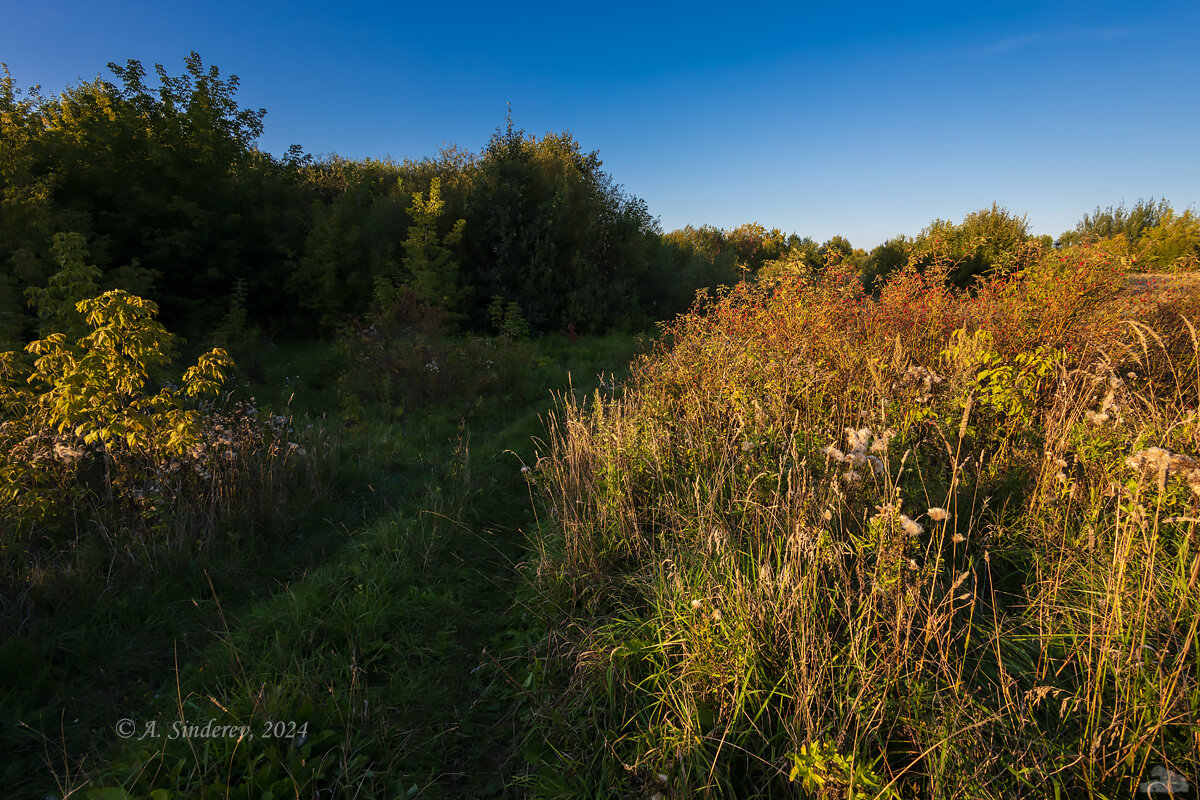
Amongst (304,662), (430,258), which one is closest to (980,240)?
(430,258)

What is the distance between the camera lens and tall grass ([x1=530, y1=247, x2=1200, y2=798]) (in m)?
1.77

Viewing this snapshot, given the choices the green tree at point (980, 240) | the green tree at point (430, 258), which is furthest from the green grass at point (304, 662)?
the green tree at point (980, 240)

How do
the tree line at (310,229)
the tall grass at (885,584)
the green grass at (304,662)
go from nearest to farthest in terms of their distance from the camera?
the tall grass at (885,584) → the green grass at (304,662) → the tree line at (310,229)

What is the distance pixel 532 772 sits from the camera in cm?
227

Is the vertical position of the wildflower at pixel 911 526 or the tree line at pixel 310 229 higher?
the tree line at pixel 310 229

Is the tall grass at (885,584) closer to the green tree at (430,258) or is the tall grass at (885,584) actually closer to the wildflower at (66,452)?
the wildflower at (66,452)

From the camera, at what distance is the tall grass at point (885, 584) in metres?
1.77

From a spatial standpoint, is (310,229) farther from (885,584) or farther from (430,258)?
(885,584)

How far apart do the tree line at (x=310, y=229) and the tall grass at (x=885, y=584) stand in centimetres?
367

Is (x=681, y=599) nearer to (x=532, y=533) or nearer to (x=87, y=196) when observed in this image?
(x=532, y=533)

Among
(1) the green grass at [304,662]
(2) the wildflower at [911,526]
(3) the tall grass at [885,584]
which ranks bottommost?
(1) the green grass at [304,662]

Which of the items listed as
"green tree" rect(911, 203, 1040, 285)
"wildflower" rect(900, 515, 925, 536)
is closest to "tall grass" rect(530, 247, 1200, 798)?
"wildflower" rect(900, 515, 925, 536)

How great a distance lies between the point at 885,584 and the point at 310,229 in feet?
44.7

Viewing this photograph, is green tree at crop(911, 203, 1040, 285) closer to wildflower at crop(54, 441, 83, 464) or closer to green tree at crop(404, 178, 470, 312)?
green tree at crop(404, 178, 470, 312)
